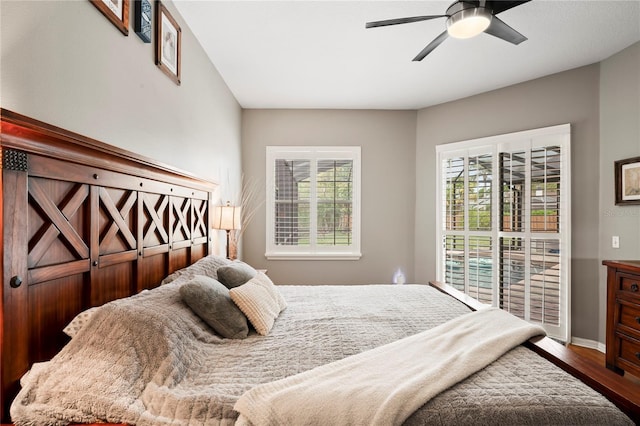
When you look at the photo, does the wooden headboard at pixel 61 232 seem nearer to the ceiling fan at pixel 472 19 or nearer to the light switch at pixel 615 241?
the ceiling fan at pixel 472 19

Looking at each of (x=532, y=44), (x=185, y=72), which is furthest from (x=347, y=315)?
(x=532, y=44)

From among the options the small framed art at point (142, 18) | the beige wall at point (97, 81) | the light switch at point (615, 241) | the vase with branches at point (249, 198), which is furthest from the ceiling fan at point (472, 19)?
the vase with branches at point (249, 198)

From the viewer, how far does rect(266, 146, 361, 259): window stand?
439cm

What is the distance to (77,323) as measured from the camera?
1151 millimetres

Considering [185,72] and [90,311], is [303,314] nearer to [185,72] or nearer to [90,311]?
[90,311]

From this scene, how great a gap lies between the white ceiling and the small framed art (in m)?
0.55

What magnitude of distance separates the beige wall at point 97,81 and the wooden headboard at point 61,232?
0.14 m

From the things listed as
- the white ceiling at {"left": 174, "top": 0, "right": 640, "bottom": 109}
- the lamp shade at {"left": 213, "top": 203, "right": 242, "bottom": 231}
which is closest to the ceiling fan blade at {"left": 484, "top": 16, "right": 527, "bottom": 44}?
the white ceiling at {"left": 174, "top": 0, "right": 640, "bottom": 109}

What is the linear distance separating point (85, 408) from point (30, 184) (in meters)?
0.74

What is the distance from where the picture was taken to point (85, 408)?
3.10 ft

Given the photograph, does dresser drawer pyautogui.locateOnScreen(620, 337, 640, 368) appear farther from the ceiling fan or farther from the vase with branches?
the vase with branches

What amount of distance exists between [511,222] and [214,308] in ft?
11.3

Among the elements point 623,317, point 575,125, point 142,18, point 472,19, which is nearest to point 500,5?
point 472,19

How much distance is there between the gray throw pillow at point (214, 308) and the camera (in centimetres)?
149
